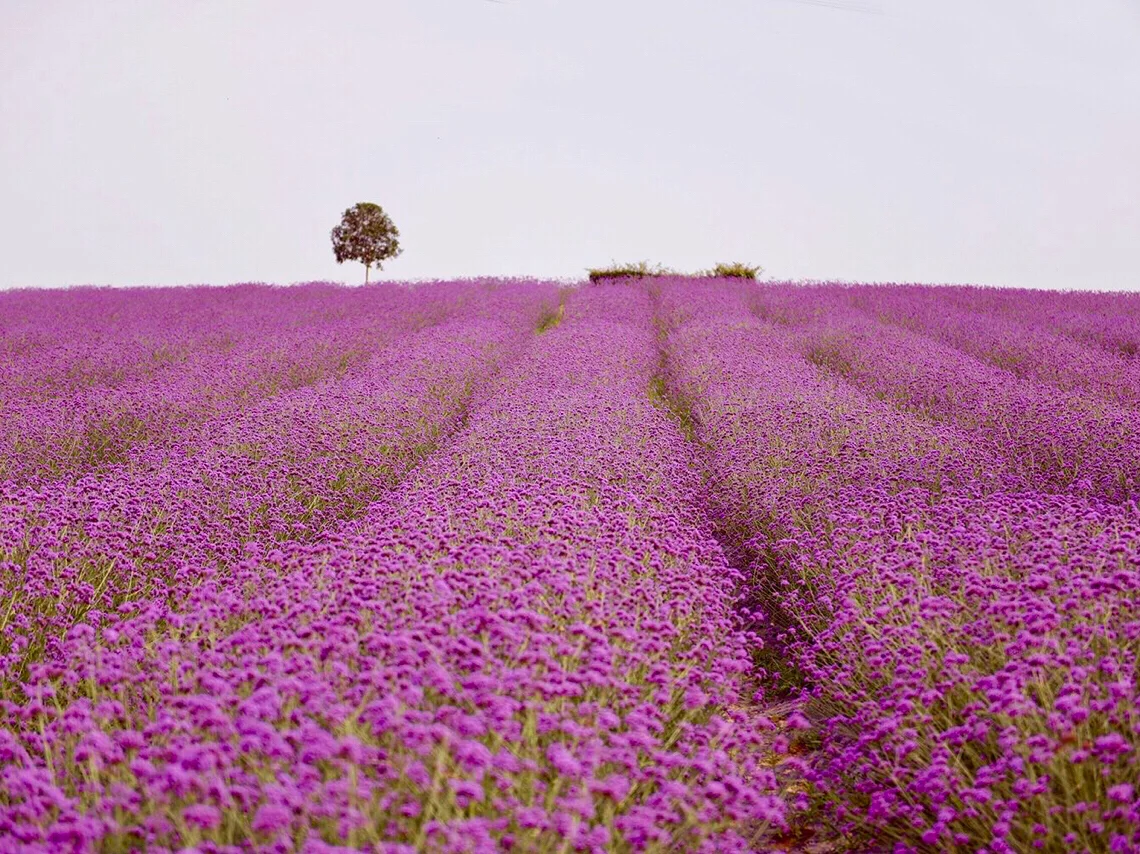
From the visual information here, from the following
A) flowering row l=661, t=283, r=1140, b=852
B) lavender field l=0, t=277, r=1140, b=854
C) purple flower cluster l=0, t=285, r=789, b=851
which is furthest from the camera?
flowering row l=661, t=283, r=1140, b=852

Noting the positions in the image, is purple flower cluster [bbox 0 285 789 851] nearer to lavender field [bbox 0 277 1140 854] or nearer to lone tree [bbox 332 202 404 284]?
lavender field [bbox 0 277 1140 854]

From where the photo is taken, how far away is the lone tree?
3183 cm

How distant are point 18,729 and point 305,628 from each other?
5.10 ft

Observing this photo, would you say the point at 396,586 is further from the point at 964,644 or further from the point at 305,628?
the point at 964,644

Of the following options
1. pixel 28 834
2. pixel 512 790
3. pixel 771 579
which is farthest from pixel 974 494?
pixel 28 834

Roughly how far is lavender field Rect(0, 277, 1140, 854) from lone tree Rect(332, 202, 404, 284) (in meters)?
22.2

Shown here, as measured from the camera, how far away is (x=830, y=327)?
45.0 ft

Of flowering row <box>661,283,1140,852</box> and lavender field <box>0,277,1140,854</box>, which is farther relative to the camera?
flowering row <box>661,283,1140,852</box>

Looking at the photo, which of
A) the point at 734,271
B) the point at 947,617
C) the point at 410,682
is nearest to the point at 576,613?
Result: the point at 410,682

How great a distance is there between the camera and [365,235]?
31875 millimetres

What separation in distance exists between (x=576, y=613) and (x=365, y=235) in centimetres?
3019

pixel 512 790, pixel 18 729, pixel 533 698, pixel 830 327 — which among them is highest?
pixel 830 327

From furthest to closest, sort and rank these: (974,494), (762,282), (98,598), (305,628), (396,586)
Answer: (762,282) < (974,494) < (98,598) < (396,586) < (305,628)

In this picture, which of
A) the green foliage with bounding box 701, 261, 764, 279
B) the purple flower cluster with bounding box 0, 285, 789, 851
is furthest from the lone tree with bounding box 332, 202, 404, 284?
the purple flower cluster with bounding box 0, 285, 789, 851
